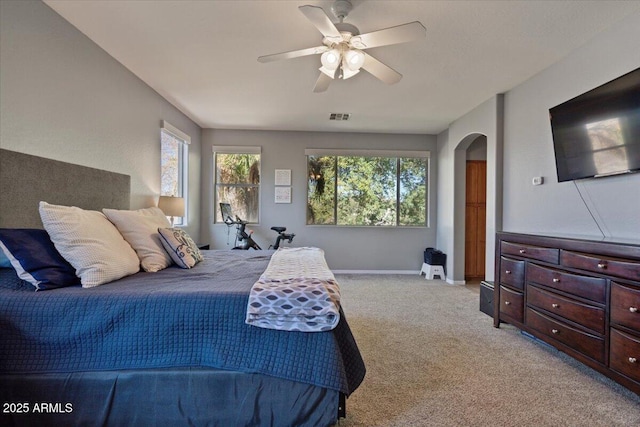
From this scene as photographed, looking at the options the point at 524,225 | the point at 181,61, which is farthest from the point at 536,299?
the point at 181,61

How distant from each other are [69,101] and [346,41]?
213 centimetres

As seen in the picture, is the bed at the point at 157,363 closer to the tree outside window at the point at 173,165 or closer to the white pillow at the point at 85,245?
the white pillow at the point at 85,245

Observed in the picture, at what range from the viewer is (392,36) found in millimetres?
2000

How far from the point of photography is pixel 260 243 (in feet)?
18.1

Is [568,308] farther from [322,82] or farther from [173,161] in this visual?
[173,161]

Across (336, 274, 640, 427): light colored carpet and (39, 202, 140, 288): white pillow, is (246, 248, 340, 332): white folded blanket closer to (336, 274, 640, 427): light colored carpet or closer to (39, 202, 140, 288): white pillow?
(336, 274, 640, 427): light colored carpet

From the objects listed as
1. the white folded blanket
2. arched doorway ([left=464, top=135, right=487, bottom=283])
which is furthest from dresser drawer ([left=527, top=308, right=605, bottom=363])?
arched doorway ([left=464, top=135, right=487, bottom=283])

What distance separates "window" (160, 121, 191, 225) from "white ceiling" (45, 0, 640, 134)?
42 cm

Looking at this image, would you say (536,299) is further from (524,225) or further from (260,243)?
(260,243)

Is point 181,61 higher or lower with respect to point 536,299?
higher

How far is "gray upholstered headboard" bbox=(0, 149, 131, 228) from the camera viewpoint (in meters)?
1.82

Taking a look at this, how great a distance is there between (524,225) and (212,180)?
465 cm

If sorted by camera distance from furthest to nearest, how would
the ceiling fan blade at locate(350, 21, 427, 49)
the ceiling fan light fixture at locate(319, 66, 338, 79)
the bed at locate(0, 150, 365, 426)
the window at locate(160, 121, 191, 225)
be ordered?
the window at locate(160, 121, 191, 225) → the ceiling fan light fixture at locate(319, 66, 338, 79) → the ceiling fan blade at locate(350, 21, 427, 49) → the bed at locate(0, 150, 365, 426)

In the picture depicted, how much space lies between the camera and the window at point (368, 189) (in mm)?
5641
